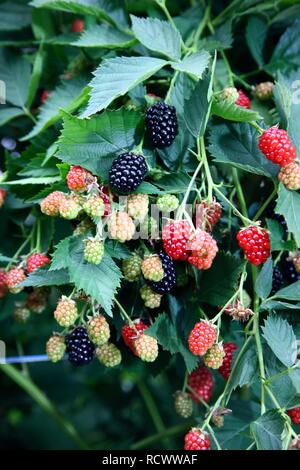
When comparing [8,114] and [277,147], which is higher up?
[277,147]

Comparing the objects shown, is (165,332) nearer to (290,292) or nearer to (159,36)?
(290,292)

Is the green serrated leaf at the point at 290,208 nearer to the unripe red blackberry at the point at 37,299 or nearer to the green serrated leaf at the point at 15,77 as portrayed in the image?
the unripe red blackberry at the point at 37,299

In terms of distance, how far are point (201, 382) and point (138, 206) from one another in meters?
0.42

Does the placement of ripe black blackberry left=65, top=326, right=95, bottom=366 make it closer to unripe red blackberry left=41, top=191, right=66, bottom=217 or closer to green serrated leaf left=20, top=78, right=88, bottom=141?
unripe red blackberry left=41, top=191, right=66, bottom=217

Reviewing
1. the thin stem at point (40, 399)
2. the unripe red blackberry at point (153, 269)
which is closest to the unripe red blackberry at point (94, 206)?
the unripe red blackberry at point (153, 269)

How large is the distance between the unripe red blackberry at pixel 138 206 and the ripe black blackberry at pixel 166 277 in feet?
0.25

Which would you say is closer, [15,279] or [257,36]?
[15,279]

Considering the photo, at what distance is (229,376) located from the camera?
3.51 ft

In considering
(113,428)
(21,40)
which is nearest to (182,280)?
(21,40)

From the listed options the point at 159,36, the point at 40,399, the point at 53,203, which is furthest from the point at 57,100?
the point at 40,399

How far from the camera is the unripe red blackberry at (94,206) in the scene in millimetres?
942

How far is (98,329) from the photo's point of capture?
3.30 feet

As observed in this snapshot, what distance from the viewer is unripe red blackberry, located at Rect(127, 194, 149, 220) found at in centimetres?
97

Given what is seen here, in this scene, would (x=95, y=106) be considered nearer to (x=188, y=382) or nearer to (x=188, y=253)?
(x=188, y=253)
